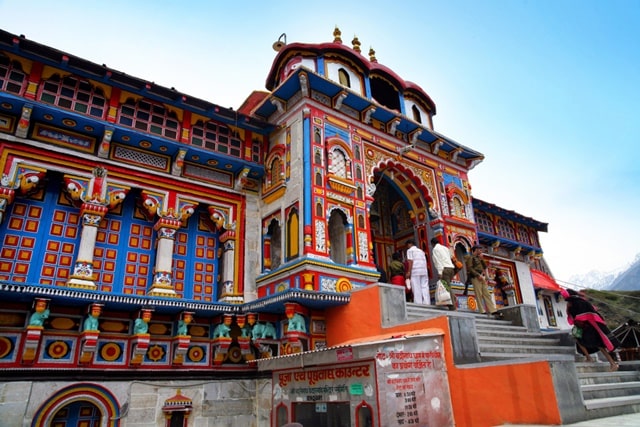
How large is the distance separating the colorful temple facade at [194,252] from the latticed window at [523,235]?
831 cm

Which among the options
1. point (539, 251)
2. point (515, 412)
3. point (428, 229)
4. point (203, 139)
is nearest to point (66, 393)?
point (203, 139)

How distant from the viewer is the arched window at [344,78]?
40.7 ft

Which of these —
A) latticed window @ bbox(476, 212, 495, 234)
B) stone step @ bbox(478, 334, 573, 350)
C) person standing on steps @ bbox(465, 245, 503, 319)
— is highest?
latticed window @ bbox(476, 212, 495, 234)

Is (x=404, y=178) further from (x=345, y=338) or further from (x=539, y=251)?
(x=539, y=251)

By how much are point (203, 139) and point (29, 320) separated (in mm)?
5541

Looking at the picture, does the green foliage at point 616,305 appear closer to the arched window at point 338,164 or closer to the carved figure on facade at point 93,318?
the arched window at point 338,164

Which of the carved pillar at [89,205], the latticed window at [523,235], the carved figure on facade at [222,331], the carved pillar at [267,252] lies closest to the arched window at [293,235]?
the carved pillar at [267,252]

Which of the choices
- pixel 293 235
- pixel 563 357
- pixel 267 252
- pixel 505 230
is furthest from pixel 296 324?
pixel 505 230

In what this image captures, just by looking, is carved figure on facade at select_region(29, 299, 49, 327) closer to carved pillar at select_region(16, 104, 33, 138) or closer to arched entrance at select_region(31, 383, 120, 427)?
arched entrance at select_region(31, 383, 120, 427)

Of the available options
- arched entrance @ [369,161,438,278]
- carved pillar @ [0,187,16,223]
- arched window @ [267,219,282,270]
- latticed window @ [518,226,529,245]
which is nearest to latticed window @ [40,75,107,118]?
carved pillar @ [0,187,16,223]

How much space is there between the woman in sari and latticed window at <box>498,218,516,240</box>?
10680mm

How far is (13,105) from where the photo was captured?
861 centimetres

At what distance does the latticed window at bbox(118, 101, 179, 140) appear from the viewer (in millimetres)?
10109

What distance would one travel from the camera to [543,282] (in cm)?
1964
